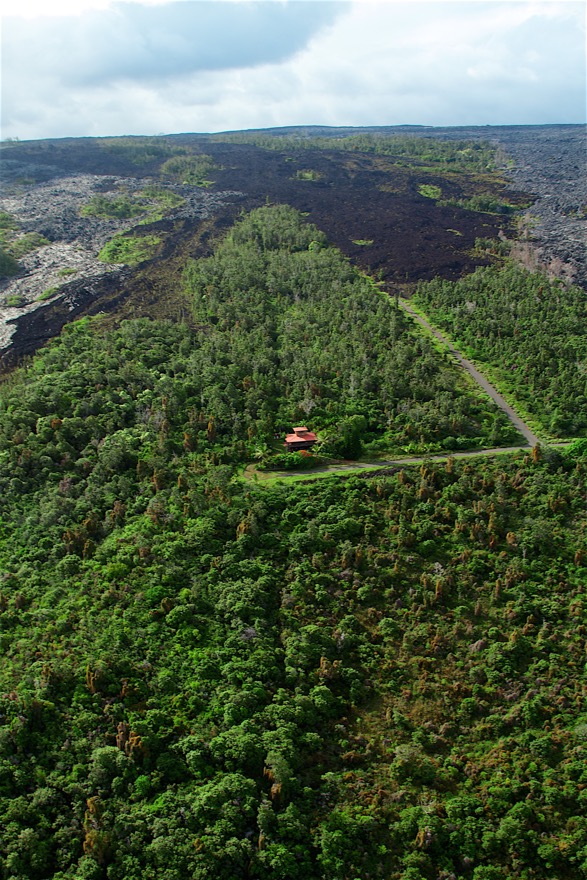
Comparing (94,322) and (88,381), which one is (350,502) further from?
(94,322)

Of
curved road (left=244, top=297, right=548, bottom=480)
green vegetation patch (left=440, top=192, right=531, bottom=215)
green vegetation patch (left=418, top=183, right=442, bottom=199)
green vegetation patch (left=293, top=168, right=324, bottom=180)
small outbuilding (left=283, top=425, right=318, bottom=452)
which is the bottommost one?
curved road (left=244, top=297, right=548, bottom=480)

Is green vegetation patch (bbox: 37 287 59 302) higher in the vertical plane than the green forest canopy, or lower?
higher

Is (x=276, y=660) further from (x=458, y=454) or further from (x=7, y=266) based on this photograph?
(x=7, y=266)

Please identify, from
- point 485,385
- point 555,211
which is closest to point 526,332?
point 485,385

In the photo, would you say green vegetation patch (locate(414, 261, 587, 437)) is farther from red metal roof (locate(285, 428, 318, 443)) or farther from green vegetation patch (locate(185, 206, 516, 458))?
red metal roof (locate(285, 428, 318, 443))

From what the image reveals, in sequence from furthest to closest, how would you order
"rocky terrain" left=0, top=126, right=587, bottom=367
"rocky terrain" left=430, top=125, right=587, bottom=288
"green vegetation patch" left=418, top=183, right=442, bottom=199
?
"green vegetation patch" left=418, top=183, right=442, bottom=199 < "rocky terrain" left=430, top=125, right=587, bottom=288 < "rocky terrain" left=0, top=126, right=587, bottom=367

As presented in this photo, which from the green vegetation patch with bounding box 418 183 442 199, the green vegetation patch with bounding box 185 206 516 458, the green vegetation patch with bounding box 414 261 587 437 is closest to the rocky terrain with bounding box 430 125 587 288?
the green vegetation patch with bounding box 414 261 587 437

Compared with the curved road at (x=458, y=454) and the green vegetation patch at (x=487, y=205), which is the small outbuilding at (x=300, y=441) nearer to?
the curved road at (x=458, y=454)
